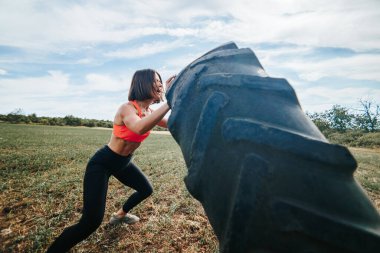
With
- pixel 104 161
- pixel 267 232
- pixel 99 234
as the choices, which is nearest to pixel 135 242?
pixel 99 234

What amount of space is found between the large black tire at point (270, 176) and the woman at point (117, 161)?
1.32 m

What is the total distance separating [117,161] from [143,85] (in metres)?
0.96

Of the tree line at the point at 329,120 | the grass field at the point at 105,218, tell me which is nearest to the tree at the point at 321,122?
the tree line at the point at 329,120

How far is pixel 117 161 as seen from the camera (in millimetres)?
3041

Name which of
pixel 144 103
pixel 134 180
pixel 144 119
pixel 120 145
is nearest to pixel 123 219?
pixel 134 180

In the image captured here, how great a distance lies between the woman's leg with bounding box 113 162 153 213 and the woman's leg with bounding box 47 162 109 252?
0.53 m

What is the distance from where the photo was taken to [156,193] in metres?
5.32

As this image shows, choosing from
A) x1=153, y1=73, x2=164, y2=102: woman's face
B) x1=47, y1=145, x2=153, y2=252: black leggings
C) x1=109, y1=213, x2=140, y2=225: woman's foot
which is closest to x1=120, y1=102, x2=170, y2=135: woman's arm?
x1=153, y1=73, x2=164, y2=102: woman's face

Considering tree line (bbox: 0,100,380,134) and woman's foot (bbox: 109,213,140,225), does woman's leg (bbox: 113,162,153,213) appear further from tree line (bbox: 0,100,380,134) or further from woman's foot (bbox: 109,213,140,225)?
tree line (bbox: 0,100,380,134)

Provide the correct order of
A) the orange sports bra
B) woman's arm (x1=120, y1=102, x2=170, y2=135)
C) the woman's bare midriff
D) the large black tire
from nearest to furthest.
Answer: the large black tire < woman's arm (x1=120, y1=102, x2=170, y2=135) < the orange sports bra < the woman's bare midriff

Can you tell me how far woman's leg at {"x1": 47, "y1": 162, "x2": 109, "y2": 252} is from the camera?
2578 millimetres

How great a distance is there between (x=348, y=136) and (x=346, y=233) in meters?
54.8

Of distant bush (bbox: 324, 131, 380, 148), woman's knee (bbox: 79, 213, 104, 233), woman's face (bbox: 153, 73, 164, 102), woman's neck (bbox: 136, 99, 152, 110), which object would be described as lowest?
distant bush (bbox: 324, 131, 380, 148)

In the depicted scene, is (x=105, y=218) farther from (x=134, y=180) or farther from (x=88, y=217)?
(x=88, y=217)
